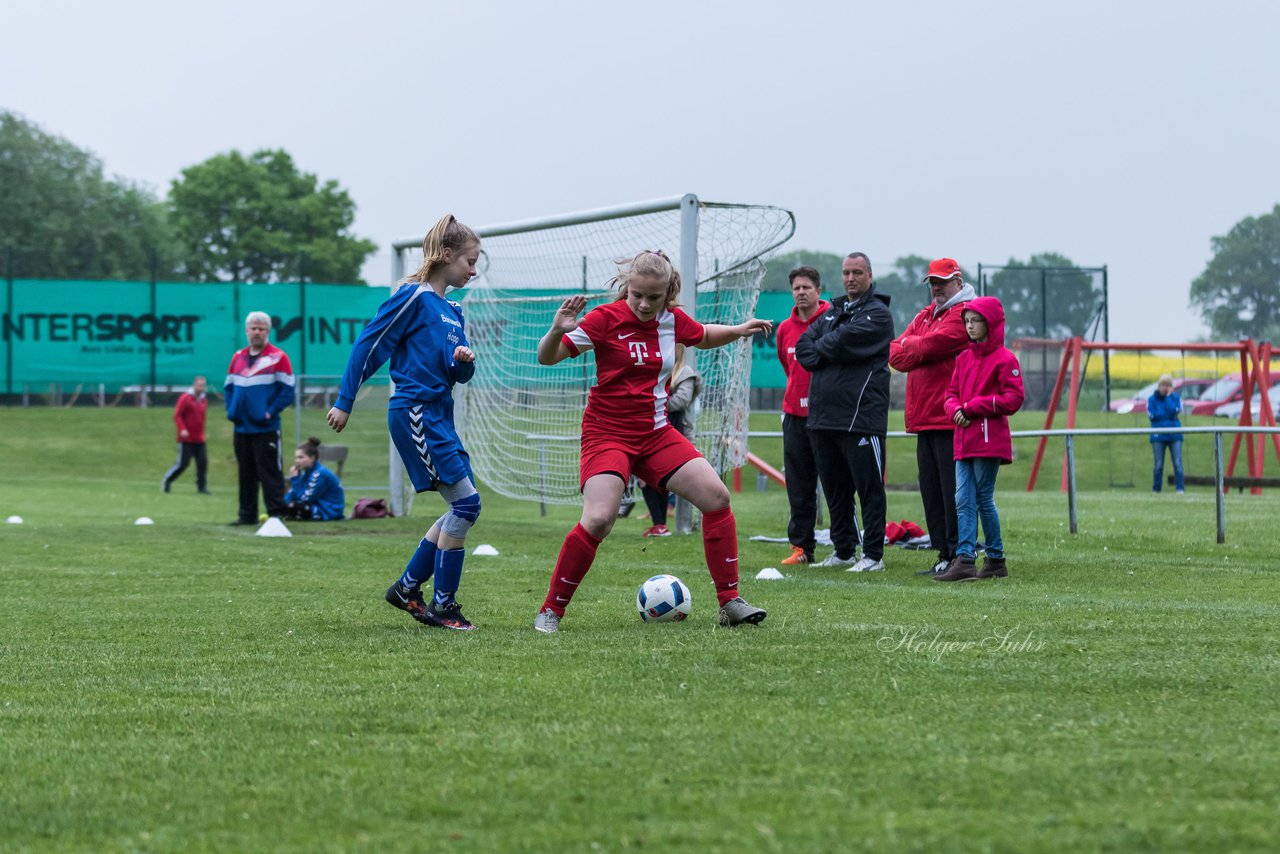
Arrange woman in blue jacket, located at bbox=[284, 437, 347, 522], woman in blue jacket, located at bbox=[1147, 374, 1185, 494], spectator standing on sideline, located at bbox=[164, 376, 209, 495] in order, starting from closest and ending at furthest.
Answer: woman in blue jacket, located at bbox=[284, 437, 347, 522], woman in blue jacket, located at bbox=[1147, 374, 1185, 494], spectator standing on sideline, located at bbox=[164, 376, 209, 495]

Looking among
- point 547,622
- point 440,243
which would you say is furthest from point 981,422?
point 440,243

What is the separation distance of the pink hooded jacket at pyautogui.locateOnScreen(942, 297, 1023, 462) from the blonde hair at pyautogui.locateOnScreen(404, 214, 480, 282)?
3.46 metres

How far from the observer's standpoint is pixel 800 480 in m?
10.6

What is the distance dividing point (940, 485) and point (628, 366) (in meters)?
3.57

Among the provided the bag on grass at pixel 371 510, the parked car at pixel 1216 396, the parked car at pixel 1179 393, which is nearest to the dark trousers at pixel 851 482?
the bag on grass at pixel 371 510

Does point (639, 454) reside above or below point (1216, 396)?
above

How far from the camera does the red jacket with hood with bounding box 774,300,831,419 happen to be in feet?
34.6

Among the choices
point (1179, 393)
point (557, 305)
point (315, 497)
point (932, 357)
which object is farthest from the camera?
point (1179, 393)

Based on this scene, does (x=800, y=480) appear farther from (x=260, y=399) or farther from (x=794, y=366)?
(x=260, y=399)

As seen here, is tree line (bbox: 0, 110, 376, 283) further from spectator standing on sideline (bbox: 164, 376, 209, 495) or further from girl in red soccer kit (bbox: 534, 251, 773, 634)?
girl in red soccer kit (bbox: 534, 251, 773, 634)

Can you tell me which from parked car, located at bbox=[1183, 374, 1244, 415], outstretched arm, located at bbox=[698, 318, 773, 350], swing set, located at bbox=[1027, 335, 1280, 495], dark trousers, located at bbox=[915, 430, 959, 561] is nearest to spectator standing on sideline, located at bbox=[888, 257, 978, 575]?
dark trousers, located at bbox=[915, 430, 959, 561]

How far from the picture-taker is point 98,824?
335cm

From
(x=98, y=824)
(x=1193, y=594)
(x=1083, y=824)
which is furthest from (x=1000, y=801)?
(x=1193, y=594)

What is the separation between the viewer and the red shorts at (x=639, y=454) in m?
6.59
